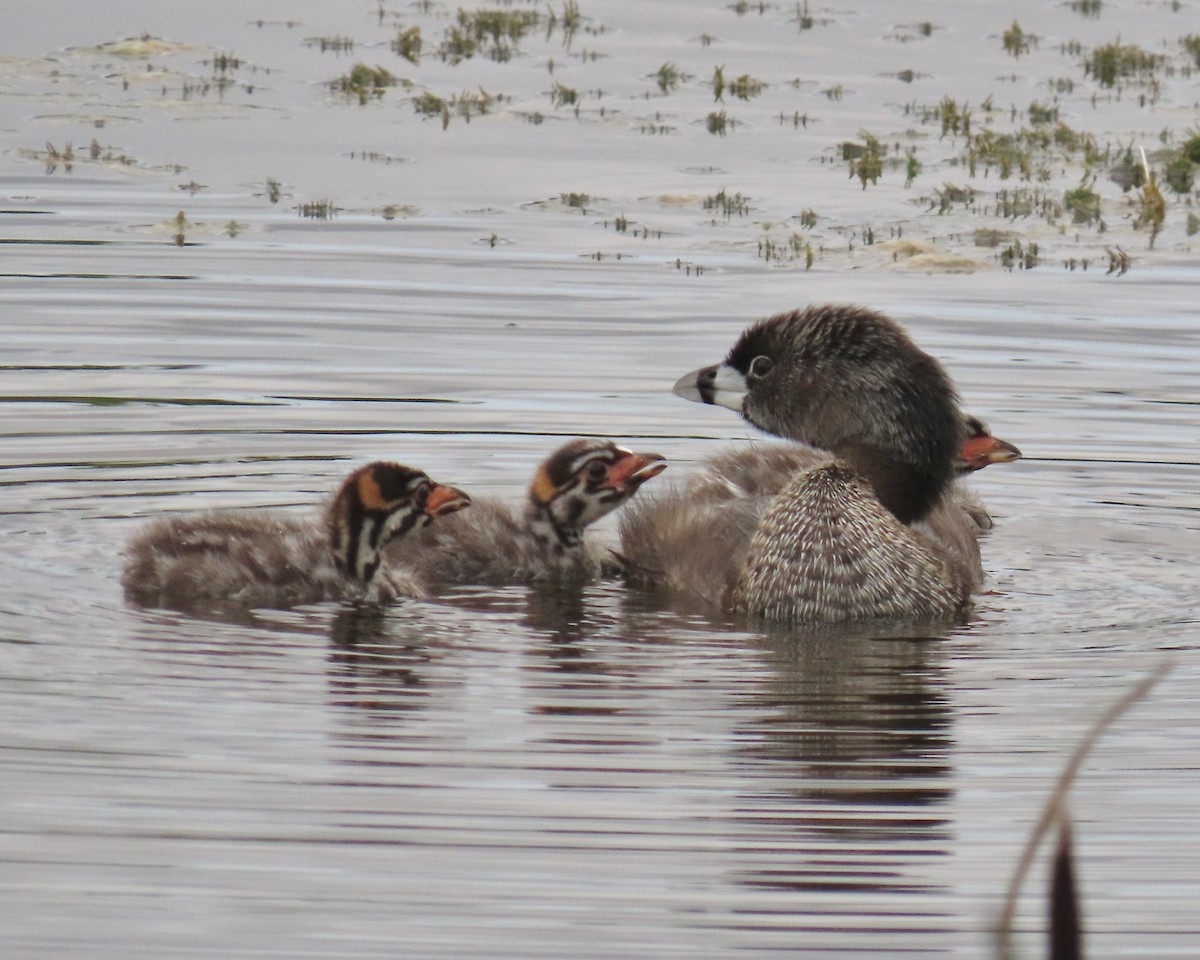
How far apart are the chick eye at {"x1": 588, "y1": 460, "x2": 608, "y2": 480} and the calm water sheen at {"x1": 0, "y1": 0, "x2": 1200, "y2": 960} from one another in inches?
21.6

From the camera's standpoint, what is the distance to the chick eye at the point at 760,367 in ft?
28.9

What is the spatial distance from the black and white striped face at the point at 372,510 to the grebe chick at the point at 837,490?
96cm

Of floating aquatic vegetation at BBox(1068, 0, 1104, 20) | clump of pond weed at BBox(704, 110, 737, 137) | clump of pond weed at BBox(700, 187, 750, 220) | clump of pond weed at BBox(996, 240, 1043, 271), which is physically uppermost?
floating aquatic vegetation at BBox(1068, 0, 1104, 20)

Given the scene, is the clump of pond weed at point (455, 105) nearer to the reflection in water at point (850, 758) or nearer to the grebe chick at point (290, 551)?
the grebe chick at point (290, 551)

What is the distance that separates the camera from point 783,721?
6535 millimetres

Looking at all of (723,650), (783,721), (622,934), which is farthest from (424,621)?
(622,934)

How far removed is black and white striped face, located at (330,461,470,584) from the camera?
8.17 m

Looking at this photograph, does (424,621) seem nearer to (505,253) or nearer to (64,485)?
(64,485)

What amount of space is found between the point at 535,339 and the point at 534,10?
11021mm

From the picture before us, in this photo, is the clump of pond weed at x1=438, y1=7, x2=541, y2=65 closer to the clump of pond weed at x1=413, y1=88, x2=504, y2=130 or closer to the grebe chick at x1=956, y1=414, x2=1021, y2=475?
the clump of pond weed at x1=413, y1=88, x2=504, y2=130

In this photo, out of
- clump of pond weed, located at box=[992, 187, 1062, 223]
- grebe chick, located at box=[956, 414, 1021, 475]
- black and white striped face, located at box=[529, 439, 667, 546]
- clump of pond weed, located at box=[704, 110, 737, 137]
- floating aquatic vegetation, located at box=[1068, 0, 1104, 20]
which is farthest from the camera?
floating aquatic vegetation, located at box=[1068, 0, 1104, 20]

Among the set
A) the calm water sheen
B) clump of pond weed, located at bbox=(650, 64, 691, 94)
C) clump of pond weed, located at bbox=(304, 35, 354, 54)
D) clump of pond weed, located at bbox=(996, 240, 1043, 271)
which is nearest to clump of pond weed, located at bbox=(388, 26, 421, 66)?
the calm water sheen

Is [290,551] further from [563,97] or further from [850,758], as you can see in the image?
[563,97]

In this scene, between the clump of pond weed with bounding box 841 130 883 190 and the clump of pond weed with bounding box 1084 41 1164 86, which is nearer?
the clump of pond weed with bounding box 841 130 883 190
